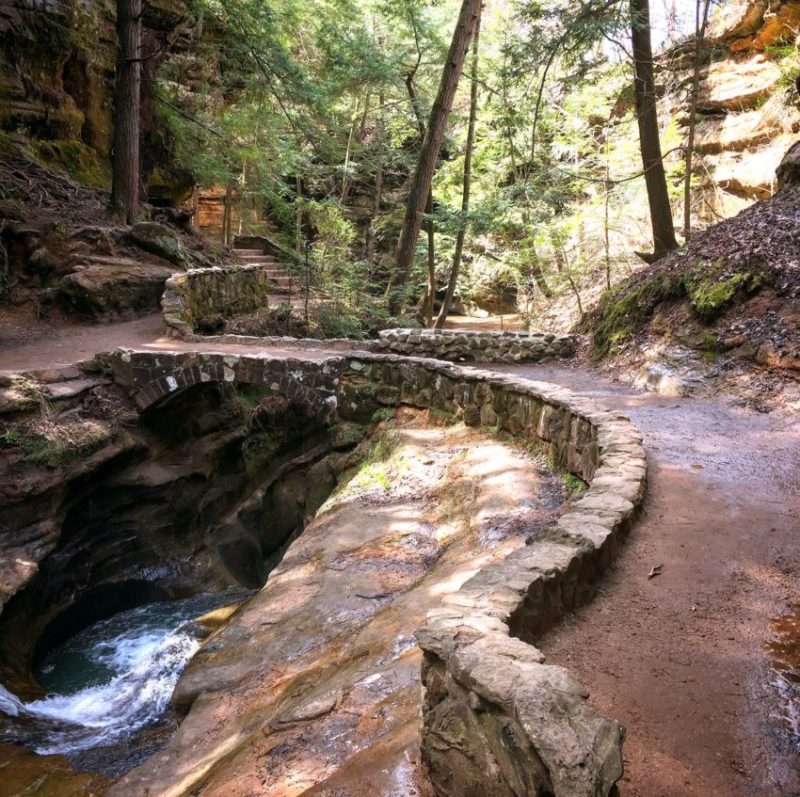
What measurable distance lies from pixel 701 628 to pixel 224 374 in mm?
7977

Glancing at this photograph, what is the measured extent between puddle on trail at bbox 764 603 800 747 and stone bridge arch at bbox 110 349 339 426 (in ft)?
23.6

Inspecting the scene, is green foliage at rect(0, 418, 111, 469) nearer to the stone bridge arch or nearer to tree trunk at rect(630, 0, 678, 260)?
the stone bridge arch

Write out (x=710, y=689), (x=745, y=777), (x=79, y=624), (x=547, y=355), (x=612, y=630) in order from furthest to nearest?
(x=547, y=355) → (x=79, y=624) → (x=612, y=630) → (x=710, y=689) → (x=745, y=777)

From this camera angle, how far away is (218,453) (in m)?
11.4

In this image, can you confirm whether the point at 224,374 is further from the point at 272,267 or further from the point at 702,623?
the point at 272,267

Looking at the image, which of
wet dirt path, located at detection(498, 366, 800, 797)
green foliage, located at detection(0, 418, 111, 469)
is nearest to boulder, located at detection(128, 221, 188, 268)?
green foliage, located at detection(0, 418, 111, 469)

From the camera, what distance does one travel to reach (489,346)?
1063cm

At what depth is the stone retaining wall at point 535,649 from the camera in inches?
66.3

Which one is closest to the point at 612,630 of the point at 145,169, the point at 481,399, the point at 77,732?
the point at 481,399

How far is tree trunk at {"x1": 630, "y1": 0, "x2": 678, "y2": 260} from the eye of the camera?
1087 centimetres

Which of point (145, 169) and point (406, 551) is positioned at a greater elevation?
point (145, 169)

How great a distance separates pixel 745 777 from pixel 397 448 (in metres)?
6.32

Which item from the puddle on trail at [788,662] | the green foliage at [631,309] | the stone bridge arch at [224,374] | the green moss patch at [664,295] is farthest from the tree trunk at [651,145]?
the puddle on trail at [788,662]

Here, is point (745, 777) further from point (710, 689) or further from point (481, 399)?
point (481, 399)
